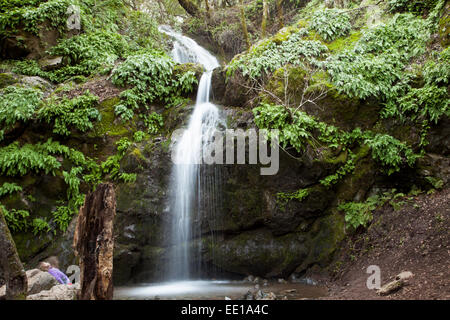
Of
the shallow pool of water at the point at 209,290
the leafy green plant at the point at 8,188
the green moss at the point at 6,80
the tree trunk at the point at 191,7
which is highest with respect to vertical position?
the tree trunk at the point at 191,7

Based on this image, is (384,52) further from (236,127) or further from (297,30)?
(236,127)

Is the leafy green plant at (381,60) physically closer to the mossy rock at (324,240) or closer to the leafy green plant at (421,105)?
the leafy green plant at (421,105)

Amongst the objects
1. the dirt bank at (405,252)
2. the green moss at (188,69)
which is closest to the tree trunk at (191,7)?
the green moss at (188,69)

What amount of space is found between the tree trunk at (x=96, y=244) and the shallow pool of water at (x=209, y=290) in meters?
3.05

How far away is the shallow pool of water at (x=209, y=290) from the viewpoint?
6.60m

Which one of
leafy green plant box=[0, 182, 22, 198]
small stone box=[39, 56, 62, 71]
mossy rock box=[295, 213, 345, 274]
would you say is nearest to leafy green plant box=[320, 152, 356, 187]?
mossy rock box=[295, 213, 345, 274]

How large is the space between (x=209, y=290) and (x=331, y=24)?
1060 cm

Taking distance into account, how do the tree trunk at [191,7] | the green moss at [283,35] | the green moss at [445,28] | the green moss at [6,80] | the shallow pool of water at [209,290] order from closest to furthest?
the shallow pool of water at [209,290] → the green moss at [445,28] → the green moss at [6,80] → the green moss at [283,35] → the tree trunk at [191,7]

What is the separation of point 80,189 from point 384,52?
437 inches

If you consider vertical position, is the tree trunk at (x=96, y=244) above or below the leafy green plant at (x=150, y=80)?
below

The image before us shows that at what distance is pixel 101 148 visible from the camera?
965cm

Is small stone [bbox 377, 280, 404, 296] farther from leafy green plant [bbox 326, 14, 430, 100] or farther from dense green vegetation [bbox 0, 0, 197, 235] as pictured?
dense green vegetation [bbox 0, 0, 197, 235]
